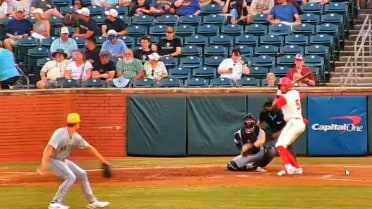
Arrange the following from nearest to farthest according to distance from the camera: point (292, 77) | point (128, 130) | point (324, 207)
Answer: point (324, 207), point (292, 77), point (128, 130)

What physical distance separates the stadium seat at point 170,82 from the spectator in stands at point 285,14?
3207 mm

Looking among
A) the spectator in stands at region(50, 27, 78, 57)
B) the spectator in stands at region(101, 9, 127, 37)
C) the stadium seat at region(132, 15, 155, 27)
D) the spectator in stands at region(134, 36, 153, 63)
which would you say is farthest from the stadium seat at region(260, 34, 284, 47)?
the spectator in stands at region(50, 27, 78, 57)

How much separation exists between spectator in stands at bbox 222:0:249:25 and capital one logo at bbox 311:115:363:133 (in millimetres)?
4064

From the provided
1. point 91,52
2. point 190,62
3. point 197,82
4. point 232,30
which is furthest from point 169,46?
point 91,52

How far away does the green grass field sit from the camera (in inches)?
545

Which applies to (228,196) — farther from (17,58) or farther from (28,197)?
(17,58)

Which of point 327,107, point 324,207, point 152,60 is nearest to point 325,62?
point 327,107

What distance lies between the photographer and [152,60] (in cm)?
2289

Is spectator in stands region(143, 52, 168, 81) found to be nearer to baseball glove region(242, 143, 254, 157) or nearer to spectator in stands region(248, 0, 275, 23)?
spectator in stands region(248, 0, 275, 23)

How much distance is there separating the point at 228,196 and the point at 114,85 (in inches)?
356

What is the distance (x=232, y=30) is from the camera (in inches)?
957

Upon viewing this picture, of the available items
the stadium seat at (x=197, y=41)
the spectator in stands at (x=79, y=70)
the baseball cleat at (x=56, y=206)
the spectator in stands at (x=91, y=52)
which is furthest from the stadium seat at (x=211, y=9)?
the baseball cleat at (x=56, y=206)

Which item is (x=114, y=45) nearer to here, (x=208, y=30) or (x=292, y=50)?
(x=208, y=30)

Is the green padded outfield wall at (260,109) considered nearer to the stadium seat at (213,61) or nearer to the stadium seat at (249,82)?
the stadium seat at (249,82)
